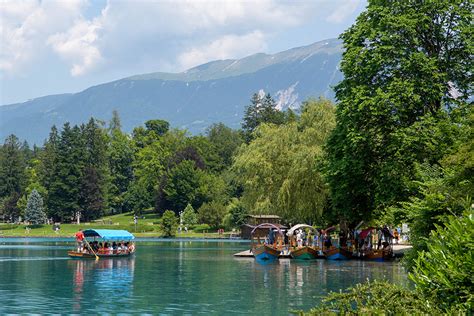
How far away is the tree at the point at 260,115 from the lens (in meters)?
147

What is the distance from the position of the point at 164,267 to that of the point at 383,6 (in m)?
24.6

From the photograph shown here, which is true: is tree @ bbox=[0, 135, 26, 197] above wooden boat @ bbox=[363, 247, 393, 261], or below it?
above

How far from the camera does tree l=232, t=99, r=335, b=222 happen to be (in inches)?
2410

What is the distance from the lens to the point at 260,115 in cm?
15450

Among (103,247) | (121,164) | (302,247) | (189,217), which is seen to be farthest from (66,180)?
(302,247)

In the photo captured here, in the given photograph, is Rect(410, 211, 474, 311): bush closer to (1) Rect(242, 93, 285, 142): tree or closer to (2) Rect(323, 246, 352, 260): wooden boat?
(2) Rect(323, 246, 352, 260): wooden boat

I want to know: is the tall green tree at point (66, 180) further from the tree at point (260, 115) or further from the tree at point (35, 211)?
the tree at point (260, 115)

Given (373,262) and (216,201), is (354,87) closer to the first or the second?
(373,262)

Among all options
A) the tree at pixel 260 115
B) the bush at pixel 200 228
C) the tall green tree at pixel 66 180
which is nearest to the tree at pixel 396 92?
the bush at pixel 200 228

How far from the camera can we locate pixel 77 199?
513 ft

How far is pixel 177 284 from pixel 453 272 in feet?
94.8

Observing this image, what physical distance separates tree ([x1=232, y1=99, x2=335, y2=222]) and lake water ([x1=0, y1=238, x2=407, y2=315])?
5741mm

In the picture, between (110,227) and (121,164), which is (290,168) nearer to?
(110,227)

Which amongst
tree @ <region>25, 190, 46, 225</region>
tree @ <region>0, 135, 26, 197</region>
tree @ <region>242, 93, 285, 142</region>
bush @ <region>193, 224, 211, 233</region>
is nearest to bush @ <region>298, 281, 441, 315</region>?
bush @ <region>193, 224, 211, 233</region>
